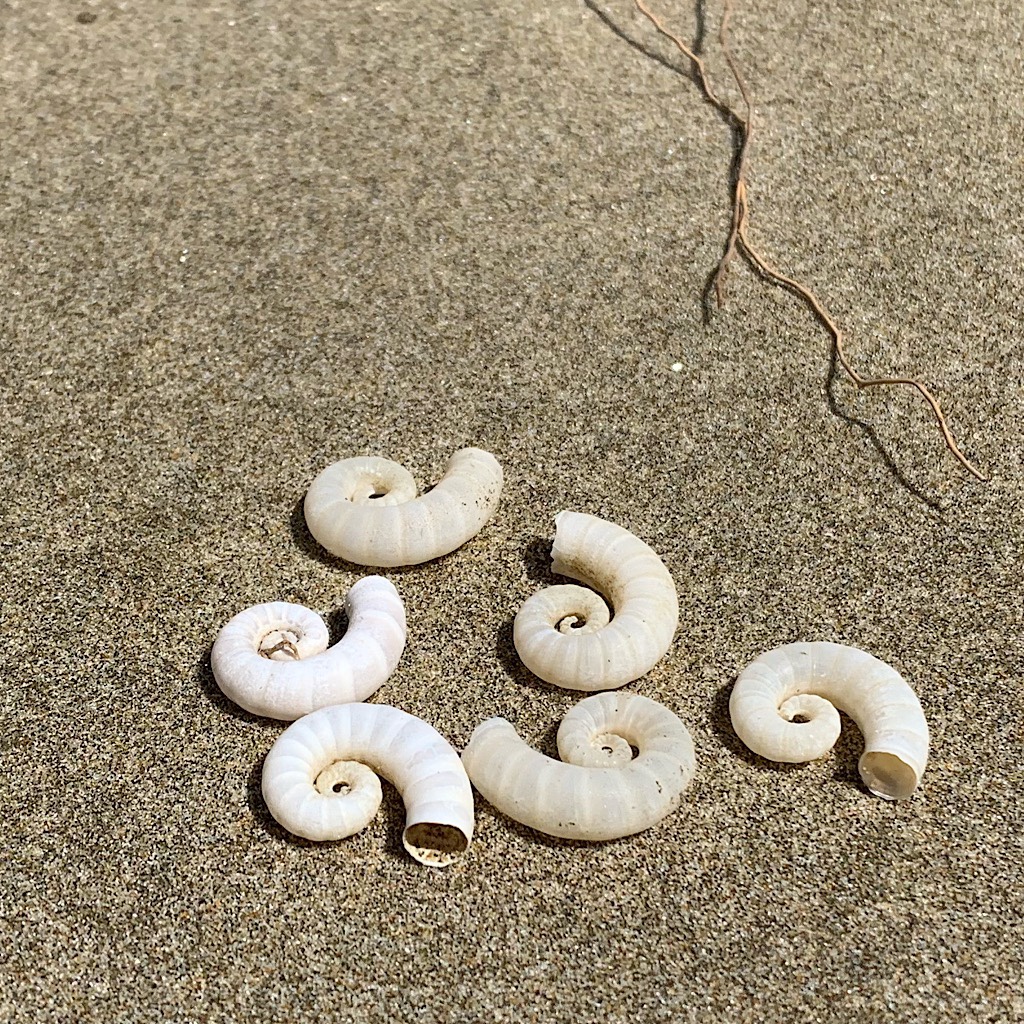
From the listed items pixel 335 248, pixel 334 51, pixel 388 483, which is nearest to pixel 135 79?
pixel 334 51

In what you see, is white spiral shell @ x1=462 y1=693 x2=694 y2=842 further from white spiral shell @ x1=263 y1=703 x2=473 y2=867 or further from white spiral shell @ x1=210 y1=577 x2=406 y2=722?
white spiral shell @ x1=210 y1=577 x2=406 y2=722

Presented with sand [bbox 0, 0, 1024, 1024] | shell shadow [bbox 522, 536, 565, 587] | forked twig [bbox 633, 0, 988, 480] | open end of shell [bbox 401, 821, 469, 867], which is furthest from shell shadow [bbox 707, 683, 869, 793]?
forked twig [bbox 633, 0, 988, 480]

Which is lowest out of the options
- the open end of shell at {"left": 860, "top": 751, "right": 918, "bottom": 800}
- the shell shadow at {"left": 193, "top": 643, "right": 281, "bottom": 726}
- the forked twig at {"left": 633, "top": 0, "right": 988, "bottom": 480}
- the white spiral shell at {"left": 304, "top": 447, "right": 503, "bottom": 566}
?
the shell shadow at {"left": 193, "top": 643, "right": 281, "bottom": 726}

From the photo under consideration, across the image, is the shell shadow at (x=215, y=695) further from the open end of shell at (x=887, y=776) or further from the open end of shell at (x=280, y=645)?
the open end of shell at (x=887, y=776)

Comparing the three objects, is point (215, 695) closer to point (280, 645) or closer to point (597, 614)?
point (280, 645)

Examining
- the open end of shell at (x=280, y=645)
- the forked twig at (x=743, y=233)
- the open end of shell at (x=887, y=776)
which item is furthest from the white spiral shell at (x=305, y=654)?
the forked twig at (x=743, y=233)

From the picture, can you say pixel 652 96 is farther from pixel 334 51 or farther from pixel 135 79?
pixel 135 79

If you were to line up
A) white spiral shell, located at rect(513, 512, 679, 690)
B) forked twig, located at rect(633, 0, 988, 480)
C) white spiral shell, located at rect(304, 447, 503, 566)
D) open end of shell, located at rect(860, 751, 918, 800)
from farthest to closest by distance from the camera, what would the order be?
forked twig, located at rect(633, 0, 988, 480) < white spiral shell, located at rect(304, 447, 503, 566) < white spiral shell, located at rect(513, 512, 679, 690) < open end of shell, located at rect(860, 751, 918, 800)

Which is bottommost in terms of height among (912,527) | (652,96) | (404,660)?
(404,660)
